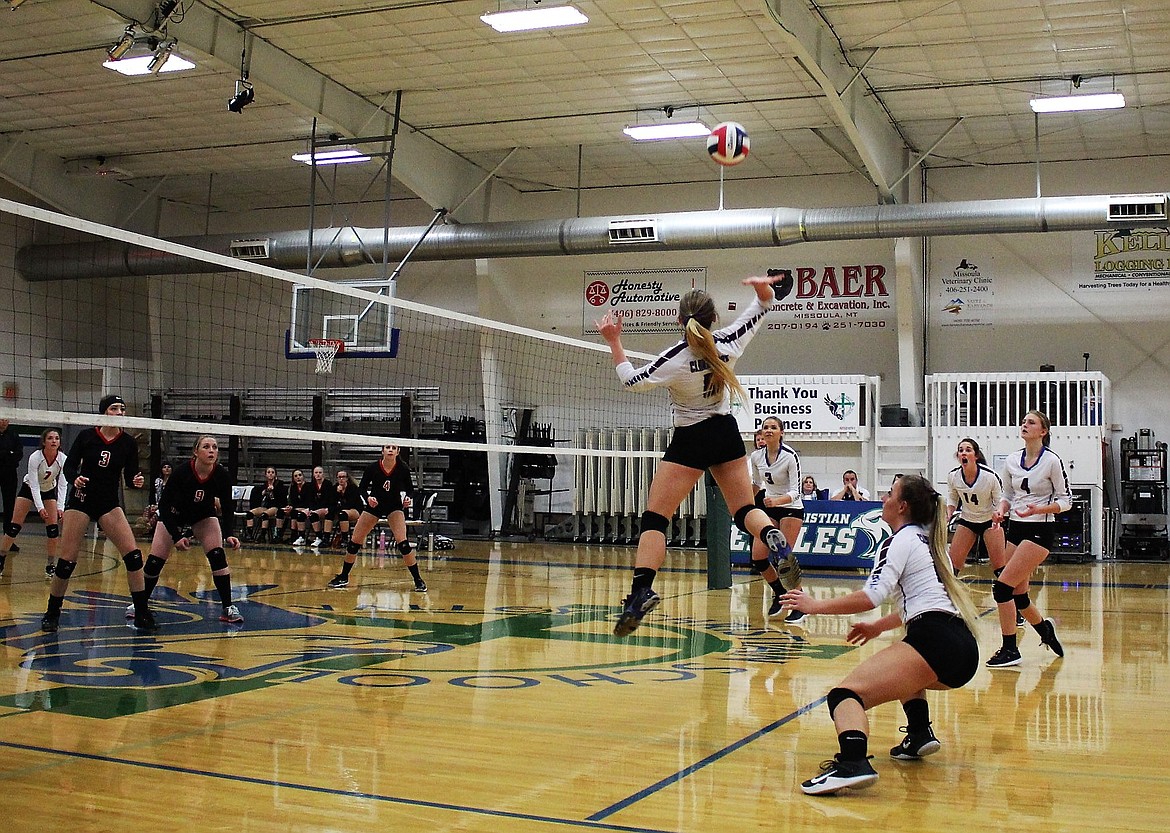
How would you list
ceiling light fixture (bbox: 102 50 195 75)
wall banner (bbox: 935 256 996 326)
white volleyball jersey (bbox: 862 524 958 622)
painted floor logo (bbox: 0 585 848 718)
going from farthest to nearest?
wall banner (bbox: 935 256 996 326) < ceiling light fixture (bbox: 102 50 195 75) < painted floor logo (bbox: 0 585 848 718) < white volleyball jersey (bbox: 862 524 958 622)

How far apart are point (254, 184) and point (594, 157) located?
7.26 metres

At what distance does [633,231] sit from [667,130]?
1945mm

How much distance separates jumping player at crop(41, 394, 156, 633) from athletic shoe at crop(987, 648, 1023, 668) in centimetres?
564

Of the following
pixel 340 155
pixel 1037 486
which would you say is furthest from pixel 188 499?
pixel 340 155

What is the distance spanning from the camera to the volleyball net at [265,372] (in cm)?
2136

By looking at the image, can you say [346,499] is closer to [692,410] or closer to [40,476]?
[40,476]

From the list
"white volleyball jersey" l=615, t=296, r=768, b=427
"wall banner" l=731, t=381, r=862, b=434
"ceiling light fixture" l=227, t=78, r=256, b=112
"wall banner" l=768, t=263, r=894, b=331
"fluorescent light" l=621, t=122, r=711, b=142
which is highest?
"fluorescent light" l=621, t=122, r=711, b=142

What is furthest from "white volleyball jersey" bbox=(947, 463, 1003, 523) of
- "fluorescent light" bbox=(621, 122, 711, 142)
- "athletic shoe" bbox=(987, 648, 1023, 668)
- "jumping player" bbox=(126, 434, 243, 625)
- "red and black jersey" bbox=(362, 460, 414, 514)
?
"fluorescent light" bbox=(621, 122, 711, 142)

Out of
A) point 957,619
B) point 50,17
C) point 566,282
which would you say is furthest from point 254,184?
point 957,619

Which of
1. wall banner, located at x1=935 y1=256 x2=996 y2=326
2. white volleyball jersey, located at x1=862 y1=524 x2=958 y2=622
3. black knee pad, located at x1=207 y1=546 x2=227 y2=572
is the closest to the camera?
white volleyball jersey, located at x1=862 y1=524 x2=958 y2=622

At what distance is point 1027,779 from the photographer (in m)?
4.35

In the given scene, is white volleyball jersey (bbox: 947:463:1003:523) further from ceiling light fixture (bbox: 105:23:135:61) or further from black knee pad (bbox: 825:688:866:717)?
ceiling light fixture (bbox: 105:23:135:61)

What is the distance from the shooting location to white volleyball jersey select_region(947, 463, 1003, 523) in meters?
8.06

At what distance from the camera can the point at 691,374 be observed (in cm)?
562
